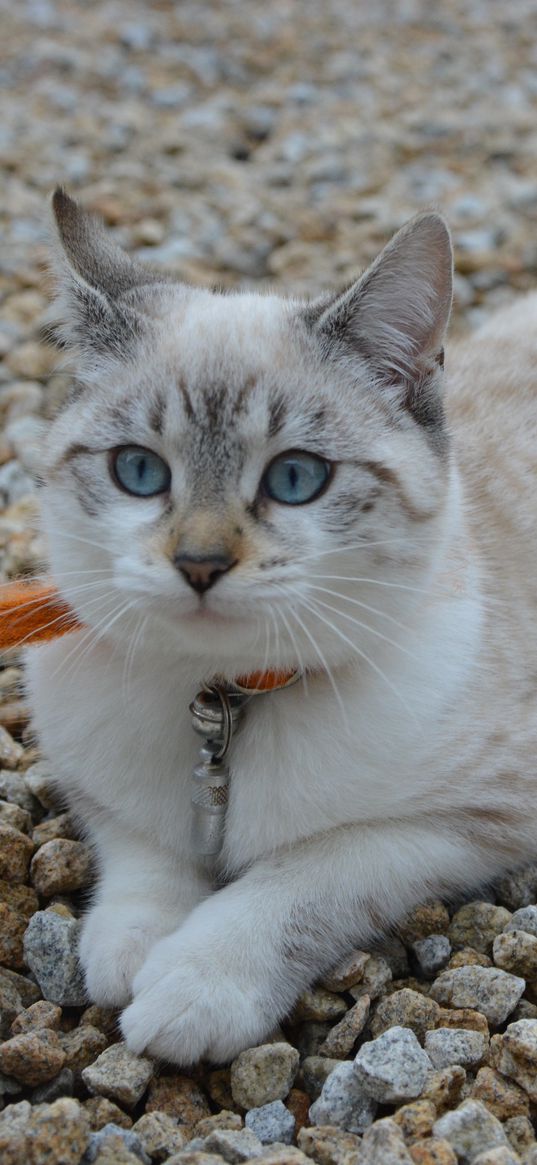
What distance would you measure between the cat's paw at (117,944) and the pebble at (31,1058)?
20 cm

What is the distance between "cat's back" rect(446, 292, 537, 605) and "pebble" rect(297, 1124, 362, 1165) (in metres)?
1.30

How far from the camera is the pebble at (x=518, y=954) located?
91.2 inches

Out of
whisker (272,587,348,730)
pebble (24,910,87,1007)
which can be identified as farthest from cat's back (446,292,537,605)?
pebble (24,910,87,1007)

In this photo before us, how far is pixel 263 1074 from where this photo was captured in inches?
84.4

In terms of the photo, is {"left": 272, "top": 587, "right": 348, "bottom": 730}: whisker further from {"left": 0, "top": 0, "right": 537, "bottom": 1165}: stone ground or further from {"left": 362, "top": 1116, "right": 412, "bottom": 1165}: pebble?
{"left": 362, "top": 1116, "right": 412, "bottom": 1165}: pebble

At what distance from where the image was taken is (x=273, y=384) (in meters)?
2.26

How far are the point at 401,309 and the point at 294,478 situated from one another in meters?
0.46

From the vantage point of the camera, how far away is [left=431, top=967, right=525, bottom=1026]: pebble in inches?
88.8

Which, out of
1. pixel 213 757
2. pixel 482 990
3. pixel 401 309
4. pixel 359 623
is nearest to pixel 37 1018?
pixel 213 757

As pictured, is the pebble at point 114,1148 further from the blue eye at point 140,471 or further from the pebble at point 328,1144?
the blue eye at point 140,471

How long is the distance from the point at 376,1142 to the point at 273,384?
1.33 m

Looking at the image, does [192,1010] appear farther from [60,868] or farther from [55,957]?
[60,868]

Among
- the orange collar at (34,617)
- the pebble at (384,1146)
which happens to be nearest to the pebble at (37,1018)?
the pebble at (384,1146)

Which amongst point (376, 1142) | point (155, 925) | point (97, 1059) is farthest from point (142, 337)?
point (376, 1142)
